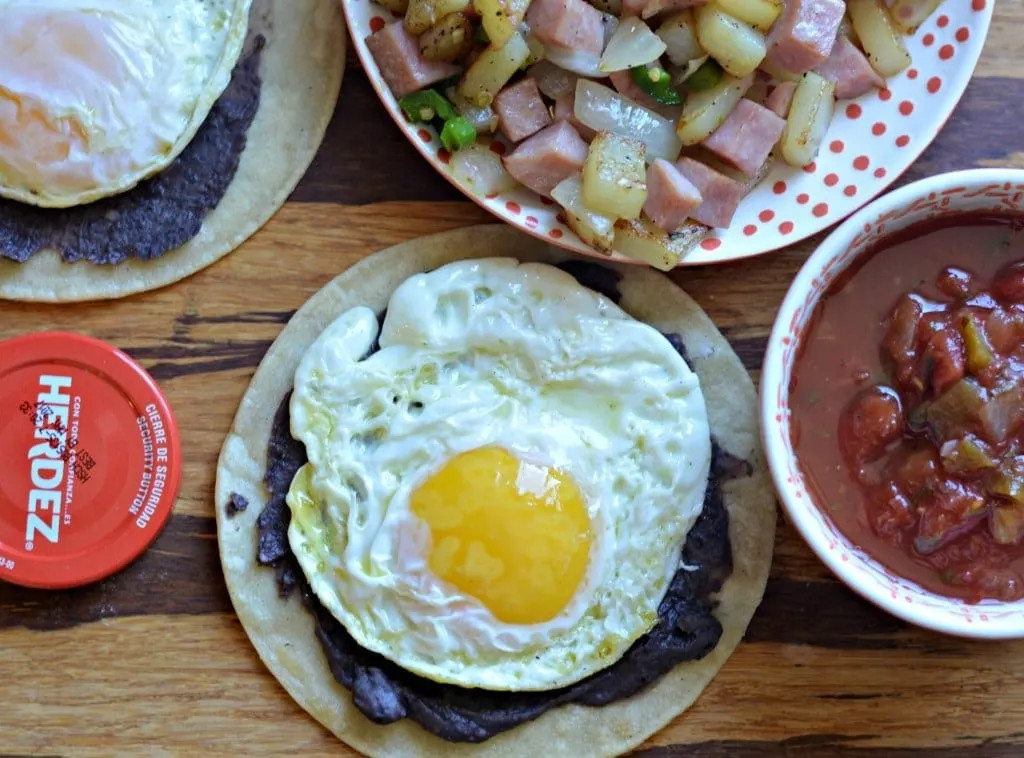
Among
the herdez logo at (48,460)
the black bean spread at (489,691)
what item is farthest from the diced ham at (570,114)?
the herdez logo at (48,460)

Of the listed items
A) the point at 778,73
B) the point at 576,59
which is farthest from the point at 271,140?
the point at 778,73

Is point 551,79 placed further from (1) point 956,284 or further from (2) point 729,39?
(1) point 956,284

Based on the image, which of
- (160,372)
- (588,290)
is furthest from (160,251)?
(588,290)

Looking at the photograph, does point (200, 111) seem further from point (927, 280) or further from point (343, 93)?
point (927, 280)

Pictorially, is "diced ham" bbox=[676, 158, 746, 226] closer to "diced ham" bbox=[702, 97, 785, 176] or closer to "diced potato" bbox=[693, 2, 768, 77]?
"diced ham" bbox=[702, 97, 785, 176]

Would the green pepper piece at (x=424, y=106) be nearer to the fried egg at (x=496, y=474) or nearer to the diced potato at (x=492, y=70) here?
the diced potato at (x=492, y=70)

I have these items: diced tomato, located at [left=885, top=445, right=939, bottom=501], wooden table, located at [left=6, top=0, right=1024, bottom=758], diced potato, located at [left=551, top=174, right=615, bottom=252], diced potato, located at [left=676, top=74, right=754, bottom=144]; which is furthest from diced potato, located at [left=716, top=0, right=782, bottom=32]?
diced tomato, located at [left=885, top=445, right=939, bottom=501]
